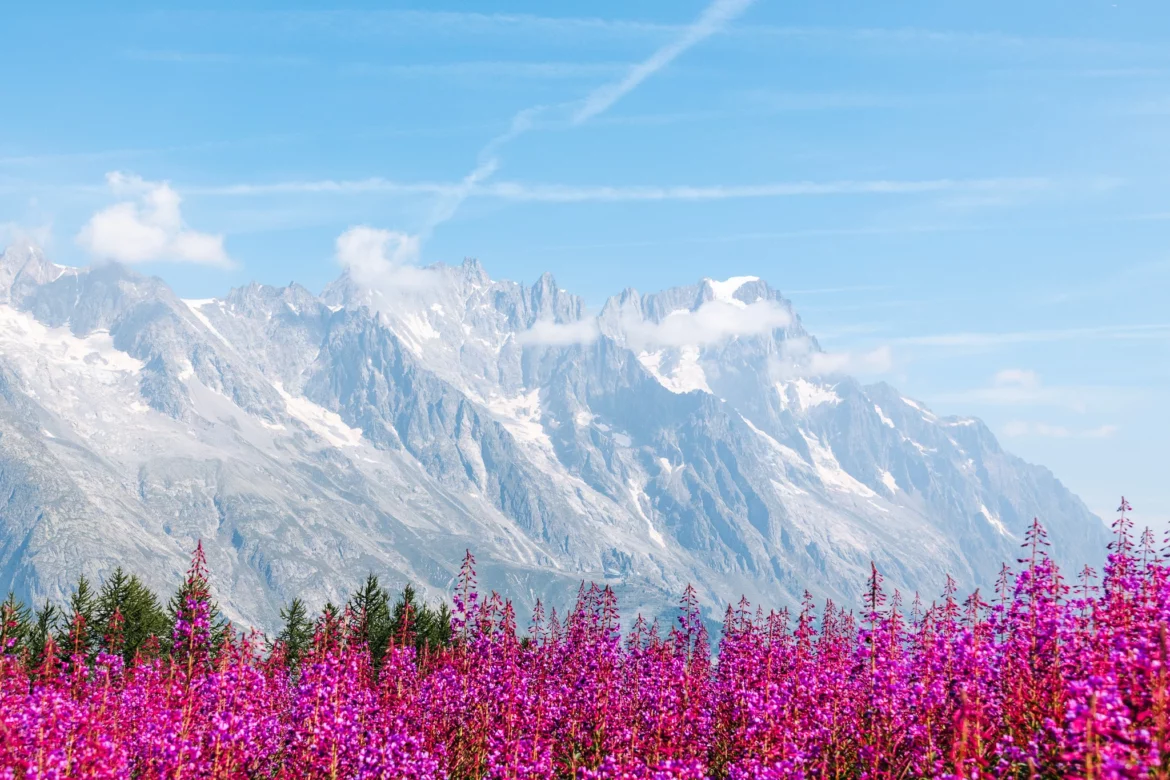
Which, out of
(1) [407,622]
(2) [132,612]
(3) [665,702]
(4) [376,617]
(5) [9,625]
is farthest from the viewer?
(4) [376,617]

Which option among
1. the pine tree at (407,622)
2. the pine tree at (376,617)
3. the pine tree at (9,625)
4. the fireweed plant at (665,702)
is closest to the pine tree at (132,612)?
the pine tree at (376,617)

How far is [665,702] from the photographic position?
16672mm

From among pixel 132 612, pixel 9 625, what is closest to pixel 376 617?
pixel 132 612

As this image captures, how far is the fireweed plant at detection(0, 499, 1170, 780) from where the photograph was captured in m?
12.2

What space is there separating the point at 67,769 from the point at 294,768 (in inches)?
125

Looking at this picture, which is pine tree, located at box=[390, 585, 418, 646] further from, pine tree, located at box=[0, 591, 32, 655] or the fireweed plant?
pine tree, located at box=[0, 591, 32, 655]

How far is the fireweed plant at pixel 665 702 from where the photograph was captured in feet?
40.1

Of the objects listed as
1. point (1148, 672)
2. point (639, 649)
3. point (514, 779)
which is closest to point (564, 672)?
point (639, 649)

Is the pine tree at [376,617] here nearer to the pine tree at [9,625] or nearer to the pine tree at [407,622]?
the pine tree at [407,622]

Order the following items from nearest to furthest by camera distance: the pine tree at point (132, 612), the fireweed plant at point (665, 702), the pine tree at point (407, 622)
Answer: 1. the fireweed plant at point (665, 702)
2. the pine tree at point (407, 622)
3. the pine tree at point (132, 612)

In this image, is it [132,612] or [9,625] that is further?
[132,612]

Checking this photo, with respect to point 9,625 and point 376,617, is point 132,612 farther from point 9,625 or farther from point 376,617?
point 9,625

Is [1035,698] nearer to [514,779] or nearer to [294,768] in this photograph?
[514,779]

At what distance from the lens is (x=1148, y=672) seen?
9.11 meters
